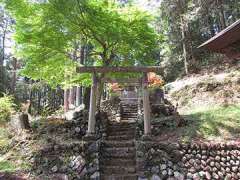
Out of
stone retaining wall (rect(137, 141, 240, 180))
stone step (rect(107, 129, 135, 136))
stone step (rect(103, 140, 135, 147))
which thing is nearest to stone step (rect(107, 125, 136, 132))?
stone step (rect(107, 129, 135, 136))

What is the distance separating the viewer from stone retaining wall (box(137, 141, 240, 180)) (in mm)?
9867

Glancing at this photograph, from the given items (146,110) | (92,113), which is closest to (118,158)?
(92,113)

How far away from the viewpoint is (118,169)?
34.0ft

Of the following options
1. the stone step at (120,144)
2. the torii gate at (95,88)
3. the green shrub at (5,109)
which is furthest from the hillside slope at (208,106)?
the green shrub at (5,109)

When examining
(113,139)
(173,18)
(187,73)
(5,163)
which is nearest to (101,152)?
(113,139)

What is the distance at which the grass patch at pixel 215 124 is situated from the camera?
11.4 meters

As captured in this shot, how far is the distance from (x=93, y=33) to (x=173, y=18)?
13.8m

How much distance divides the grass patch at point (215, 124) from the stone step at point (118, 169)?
2418 mm

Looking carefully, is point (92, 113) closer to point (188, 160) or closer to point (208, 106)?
point (188, 160)

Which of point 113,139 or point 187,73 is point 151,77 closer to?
point 187,73

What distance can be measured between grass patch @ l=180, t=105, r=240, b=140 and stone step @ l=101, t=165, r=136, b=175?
7.93 ft

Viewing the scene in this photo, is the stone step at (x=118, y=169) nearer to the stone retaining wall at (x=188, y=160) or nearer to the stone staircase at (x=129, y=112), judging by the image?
the stone retaining wall at (x=188, y=160)

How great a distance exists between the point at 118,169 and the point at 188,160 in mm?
2295

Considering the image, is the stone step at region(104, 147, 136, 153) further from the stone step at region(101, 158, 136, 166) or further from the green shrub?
the green shrub
